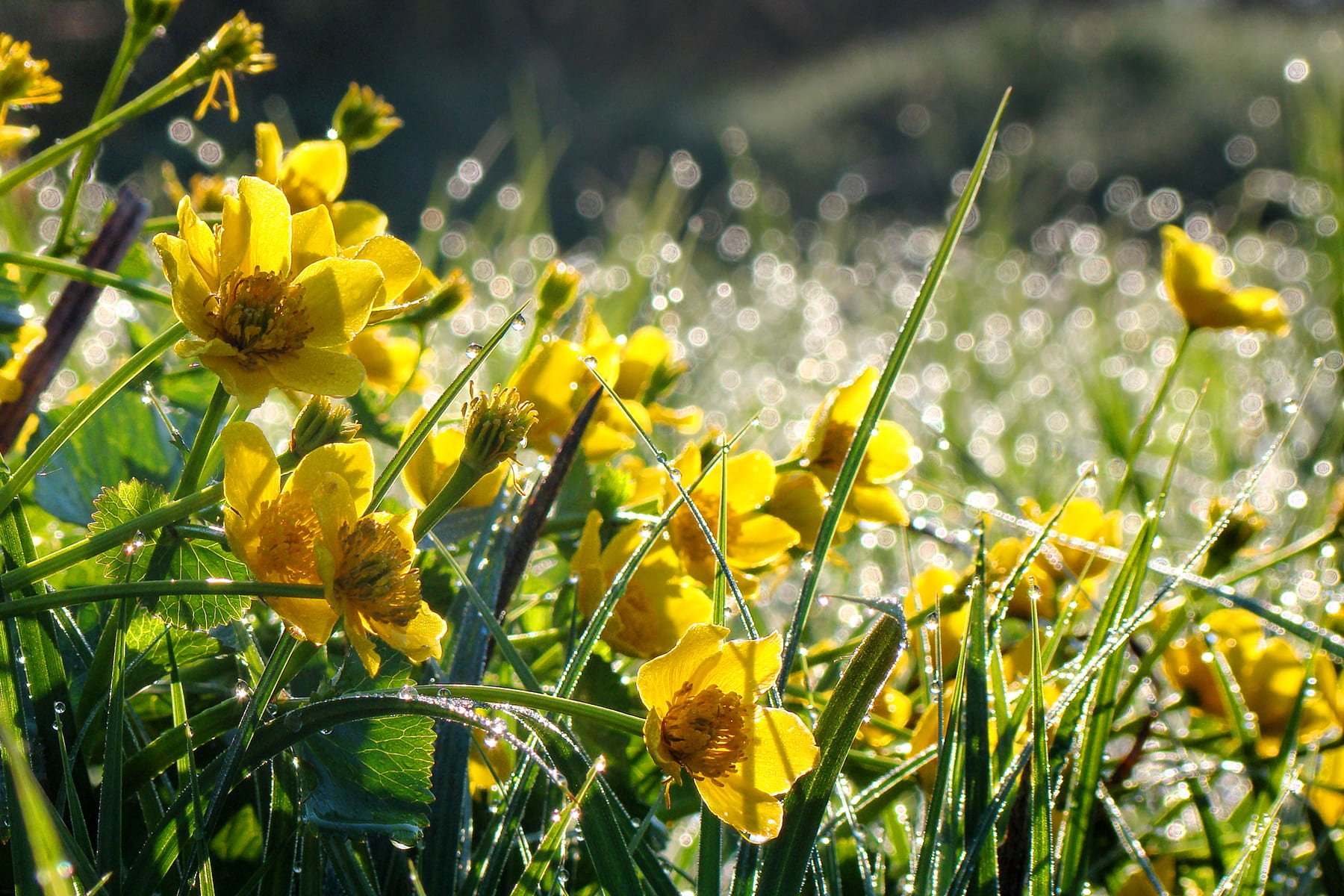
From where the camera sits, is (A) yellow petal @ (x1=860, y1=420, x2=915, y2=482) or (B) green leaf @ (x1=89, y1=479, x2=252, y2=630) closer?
(B) green leaf @ (x1=89, y1=479, x2=252, y2=630)

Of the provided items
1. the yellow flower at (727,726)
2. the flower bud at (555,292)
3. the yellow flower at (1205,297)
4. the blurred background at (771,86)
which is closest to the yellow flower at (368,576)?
the yellow flower at (727,726)

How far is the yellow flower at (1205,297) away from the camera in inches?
43.0

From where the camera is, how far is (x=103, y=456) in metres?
0.72

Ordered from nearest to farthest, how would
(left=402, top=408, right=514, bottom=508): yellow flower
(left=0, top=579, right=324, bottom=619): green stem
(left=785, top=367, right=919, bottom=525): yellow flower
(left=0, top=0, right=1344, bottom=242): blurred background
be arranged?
(left=0, top=579, right=324, bottom=619): green stem → (left=402, top=408, right=514, bottom=508): yellow flower → (left=785, top=367, right=919, bottom=525): yellow flower → (left=0, top=0, right=1344, bottom=242): blurred background

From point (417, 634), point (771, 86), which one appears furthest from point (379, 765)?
point (771, 86)

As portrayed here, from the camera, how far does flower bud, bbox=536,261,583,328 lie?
792mm

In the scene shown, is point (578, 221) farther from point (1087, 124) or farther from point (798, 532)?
point (798, 532)

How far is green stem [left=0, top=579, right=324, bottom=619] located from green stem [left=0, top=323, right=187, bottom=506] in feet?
0.20

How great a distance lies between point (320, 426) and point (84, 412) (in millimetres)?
90

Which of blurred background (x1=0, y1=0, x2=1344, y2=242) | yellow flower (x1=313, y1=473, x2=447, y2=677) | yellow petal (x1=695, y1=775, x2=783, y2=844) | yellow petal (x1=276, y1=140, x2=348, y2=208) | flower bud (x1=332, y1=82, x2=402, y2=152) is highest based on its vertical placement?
blurred background (x1=0, y1=0, x2=1344, y2=242)

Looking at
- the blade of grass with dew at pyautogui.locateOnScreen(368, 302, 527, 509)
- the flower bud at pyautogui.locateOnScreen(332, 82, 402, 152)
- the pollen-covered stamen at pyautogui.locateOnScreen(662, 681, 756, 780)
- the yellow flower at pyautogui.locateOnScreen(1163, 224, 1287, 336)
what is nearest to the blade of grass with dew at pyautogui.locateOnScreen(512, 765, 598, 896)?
the pollen-covered stamen at pyautogui.locateOnScreen(662, 681, 756, 780)

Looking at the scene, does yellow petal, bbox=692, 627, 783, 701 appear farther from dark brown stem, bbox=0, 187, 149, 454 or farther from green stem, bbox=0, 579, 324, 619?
dark brown stem, bbox=0, 187, 149, 454

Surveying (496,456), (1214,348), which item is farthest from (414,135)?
(496,456)

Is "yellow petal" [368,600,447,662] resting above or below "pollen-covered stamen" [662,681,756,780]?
above
